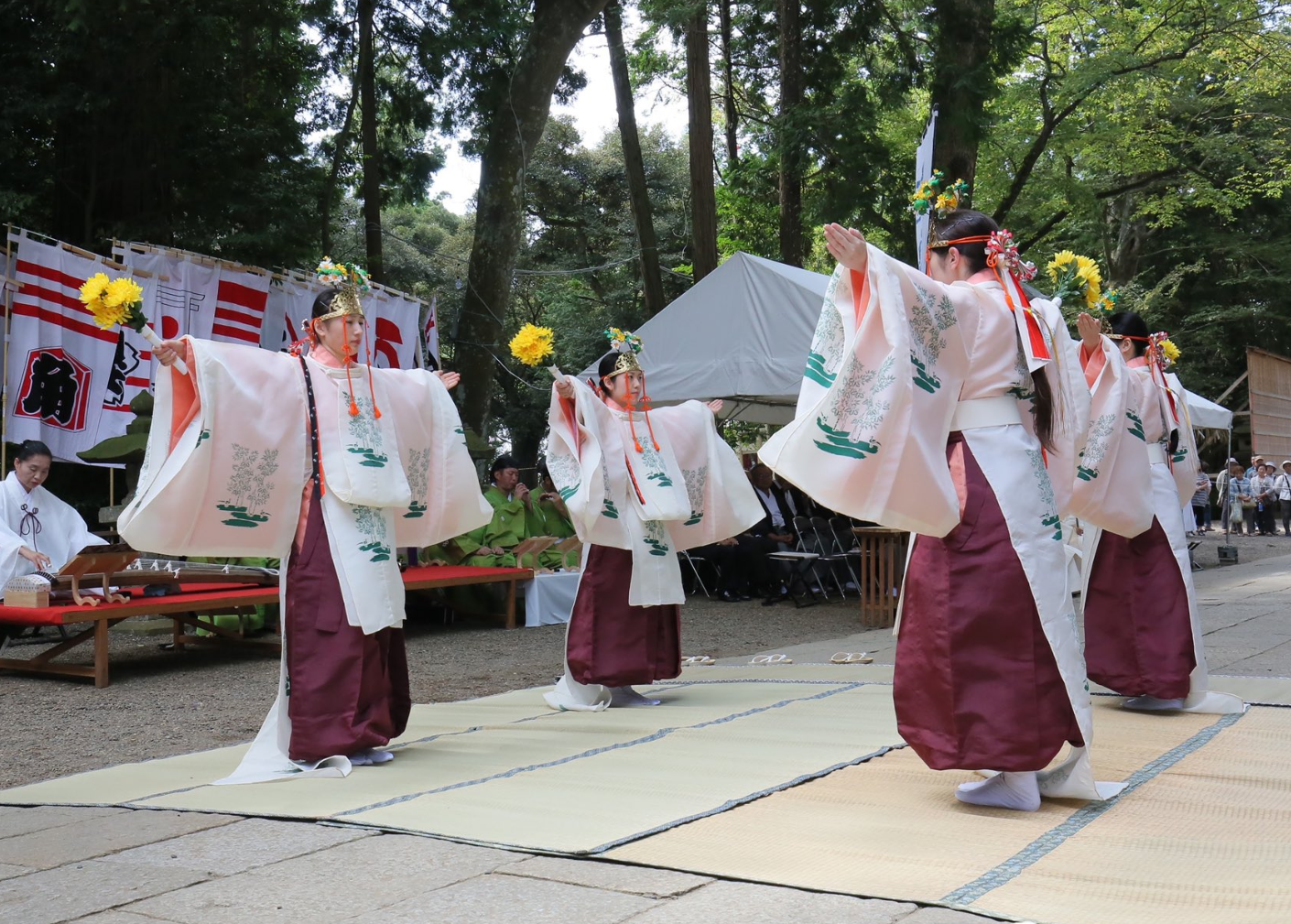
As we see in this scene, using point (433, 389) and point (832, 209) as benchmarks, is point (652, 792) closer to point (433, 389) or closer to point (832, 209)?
point (433, 389)

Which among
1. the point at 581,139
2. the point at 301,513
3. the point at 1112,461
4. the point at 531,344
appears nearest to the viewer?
the point at 301,513

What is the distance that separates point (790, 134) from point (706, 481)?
7663 millimetres

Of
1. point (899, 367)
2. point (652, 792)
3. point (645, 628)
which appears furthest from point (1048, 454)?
point (645, 628)

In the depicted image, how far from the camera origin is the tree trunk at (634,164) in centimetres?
1481

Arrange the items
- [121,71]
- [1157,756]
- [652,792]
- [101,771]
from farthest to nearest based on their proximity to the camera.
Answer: [121,71] < [101,771] < [1157,756] < [652,792]

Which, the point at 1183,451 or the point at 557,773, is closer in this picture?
the point at 557,773

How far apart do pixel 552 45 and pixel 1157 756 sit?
1054cm

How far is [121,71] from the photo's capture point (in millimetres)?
10500

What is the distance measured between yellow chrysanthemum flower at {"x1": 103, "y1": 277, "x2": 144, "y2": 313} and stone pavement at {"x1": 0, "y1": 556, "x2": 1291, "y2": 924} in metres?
1.59

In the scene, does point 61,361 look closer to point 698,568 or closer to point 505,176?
point 505,176

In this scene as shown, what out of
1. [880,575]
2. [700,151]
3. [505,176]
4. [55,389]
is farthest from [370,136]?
[880,575]

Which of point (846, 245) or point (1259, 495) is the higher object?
point (1259, 495)

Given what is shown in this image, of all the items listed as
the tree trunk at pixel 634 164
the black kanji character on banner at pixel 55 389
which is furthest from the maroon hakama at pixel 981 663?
the tree trunk at pixel 634 164

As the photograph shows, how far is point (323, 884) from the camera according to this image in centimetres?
274
